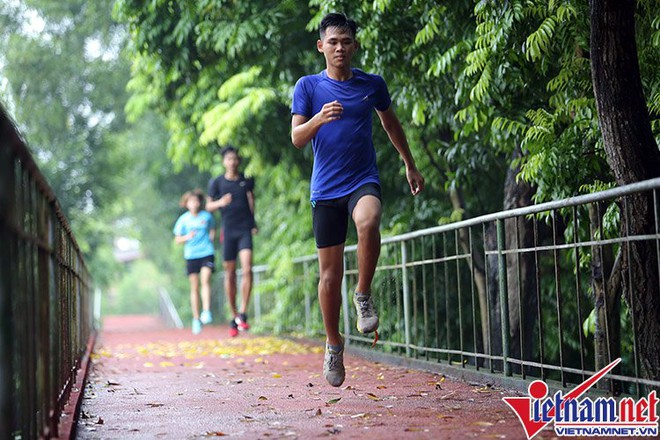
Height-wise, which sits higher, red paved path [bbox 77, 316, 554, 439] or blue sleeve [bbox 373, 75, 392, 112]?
blue sleeve [bbox 373, 75, 392, 112]

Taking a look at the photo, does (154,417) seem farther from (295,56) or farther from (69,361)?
(295,56)

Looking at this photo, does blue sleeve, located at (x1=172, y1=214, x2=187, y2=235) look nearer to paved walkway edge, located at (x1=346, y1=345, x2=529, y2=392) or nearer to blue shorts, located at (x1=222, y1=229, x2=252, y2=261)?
blue shorts, located at (x1=222, y1=229, x2=252, y2=261)

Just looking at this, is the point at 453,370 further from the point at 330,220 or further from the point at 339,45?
the point at 339,45

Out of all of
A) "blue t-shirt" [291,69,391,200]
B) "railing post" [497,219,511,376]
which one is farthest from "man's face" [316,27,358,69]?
"railing post" [497,219,511,376]

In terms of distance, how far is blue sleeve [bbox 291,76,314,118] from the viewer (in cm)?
647

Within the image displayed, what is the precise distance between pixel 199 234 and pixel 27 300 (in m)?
12.0

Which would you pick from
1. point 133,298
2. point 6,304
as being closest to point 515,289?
point 6,304

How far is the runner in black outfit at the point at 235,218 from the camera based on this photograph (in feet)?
45.3

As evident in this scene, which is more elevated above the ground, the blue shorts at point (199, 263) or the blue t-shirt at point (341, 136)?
the blue t-shirt at point (341, 136)

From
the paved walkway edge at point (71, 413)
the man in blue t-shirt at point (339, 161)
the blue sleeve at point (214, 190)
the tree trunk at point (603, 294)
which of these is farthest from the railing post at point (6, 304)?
the blue sleeve at point (214, 190)

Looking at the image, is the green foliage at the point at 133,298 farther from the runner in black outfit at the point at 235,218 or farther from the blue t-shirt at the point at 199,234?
the runner in black outfit at the point at 235,218

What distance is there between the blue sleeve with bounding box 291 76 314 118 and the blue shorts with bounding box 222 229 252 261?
751 centimetres

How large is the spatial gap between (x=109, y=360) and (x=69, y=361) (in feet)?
15.4

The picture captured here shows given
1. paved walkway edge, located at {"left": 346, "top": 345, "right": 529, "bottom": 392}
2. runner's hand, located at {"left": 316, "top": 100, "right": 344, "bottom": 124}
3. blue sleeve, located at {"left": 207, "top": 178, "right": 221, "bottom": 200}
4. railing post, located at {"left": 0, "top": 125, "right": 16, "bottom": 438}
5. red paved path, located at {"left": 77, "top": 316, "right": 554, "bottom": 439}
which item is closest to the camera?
railing post, located at {"left": 0, "top": 125, "right": 16, "bottom": 438}
